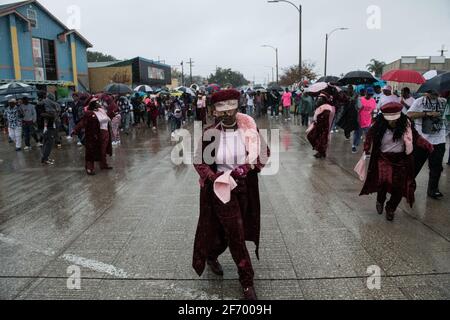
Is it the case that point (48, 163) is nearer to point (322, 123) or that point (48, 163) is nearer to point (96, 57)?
point (322, 123)

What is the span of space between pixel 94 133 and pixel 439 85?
644 centimetres

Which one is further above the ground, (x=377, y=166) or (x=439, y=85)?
(x=439, y=85)

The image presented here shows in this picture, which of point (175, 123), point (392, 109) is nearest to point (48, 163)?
point (175, 123)

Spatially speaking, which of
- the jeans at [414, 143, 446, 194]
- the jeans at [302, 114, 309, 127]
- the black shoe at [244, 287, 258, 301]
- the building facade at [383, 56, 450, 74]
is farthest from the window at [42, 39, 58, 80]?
the building facade at [383, 56, 450, 74]

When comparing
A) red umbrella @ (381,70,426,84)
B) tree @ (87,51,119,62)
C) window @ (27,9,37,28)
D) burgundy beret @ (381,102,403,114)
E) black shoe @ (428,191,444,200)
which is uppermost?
tree @ (87,51,119,62)

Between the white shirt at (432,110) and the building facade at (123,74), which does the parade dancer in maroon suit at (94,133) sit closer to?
the white shirt at (432,110)

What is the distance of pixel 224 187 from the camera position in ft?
10.9

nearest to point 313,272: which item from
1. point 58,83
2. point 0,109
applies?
point 0,109

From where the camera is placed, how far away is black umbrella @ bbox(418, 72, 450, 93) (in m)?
5.86

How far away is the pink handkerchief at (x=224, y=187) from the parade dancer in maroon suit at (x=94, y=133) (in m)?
5.79

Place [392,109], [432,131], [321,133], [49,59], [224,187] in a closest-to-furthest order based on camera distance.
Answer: [224,187] < [392,109] < [432,131] < [321,133] < [49,59]

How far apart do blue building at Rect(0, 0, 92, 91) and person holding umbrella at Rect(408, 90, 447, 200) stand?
1881 centimetres

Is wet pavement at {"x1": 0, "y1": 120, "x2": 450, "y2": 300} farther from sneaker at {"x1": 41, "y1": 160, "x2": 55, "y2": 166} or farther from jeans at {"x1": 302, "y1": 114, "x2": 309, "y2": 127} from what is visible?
jeans at {"x1": 302, "y1": 114, "x2": 309, "y2": 127}

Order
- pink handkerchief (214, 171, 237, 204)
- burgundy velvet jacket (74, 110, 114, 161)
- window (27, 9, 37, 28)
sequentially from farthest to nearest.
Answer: window (27, 9, 37, 28) < burgundy velvet jacket (74, 110, 114, 161) < pink handkerchief (214, 171, 237, 204)
